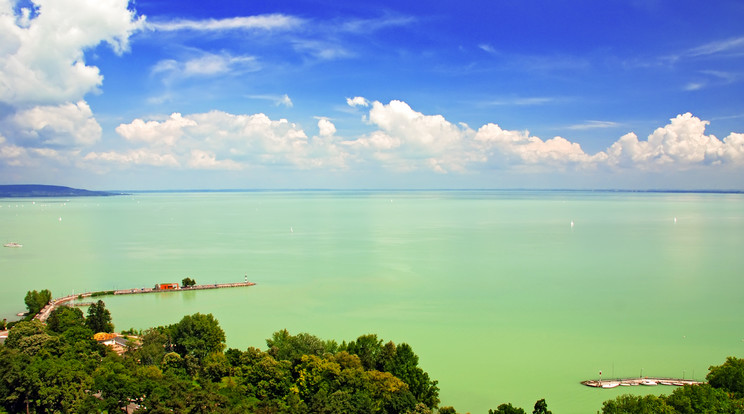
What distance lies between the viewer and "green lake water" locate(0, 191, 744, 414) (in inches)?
703

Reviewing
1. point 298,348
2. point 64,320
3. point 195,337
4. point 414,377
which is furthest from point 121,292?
point 414,377

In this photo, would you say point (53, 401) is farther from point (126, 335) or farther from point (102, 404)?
point (126, 335)

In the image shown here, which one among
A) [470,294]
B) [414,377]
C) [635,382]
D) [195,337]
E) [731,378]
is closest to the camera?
[731,378]

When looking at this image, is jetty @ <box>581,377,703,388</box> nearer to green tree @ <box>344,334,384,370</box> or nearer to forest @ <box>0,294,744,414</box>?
forest @ <box>0,294,744,414</box>

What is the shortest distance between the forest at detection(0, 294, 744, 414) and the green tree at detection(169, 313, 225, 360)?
0.04m

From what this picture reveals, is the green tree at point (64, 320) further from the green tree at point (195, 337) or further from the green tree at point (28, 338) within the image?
the green tree at point (195, 337)

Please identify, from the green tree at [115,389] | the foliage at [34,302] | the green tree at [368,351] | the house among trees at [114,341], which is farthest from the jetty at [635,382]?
the foliage at [34,302]

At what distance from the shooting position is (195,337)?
16906 millimetres

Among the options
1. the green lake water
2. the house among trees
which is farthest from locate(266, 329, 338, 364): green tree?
the house among trees

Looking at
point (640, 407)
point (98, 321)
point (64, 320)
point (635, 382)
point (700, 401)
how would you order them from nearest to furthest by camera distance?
1. point (640, 407)
2. point (700, 401)
3. point (635, 382)
4. point (64, 320)
5. point (98, 321)

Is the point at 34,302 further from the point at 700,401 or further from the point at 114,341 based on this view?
the point at 700,401

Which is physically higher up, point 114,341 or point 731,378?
point 731,378

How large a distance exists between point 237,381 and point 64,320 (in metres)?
7.95

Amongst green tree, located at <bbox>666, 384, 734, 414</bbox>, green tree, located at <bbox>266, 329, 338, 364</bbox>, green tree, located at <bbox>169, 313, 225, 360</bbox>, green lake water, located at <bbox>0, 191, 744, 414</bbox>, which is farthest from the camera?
green lake water, located at <bbox>0, 191, 744, 414</bbox>
